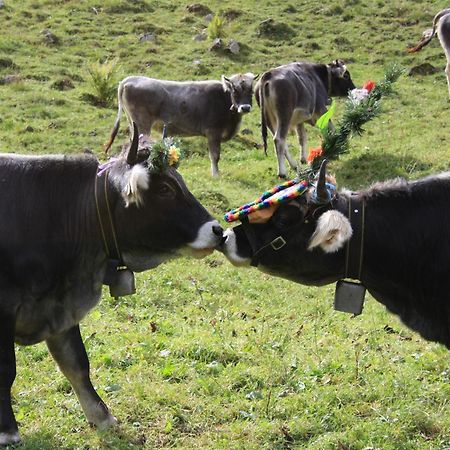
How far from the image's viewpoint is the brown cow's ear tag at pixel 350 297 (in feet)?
13.6

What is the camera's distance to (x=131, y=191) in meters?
3.98

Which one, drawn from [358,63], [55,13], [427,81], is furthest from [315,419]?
[55,13]

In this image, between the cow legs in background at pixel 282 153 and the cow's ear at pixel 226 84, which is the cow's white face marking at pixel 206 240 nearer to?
the cow legs in background at pixel 282 153

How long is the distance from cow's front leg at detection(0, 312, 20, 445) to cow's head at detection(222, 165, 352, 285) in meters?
1.26

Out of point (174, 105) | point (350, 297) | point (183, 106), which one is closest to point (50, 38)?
point (174, 105)

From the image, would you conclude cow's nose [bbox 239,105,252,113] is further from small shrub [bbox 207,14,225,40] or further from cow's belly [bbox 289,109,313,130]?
small shrub [bbox 207,14,225,40]

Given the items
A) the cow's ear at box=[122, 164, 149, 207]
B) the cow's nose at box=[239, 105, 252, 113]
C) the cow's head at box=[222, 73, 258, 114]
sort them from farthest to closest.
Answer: the cow's head at box=[222, 73, 258, 114] → the cow's nose at box=[239, 105, 252, 113] → the cow's ear at box=[122, 164, 149, 207]

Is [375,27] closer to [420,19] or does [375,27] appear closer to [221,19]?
[420,19]

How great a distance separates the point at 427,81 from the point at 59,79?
27.9ft

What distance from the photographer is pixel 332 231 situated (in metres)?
3.86

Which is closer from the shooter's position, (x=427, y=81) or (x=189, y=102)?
(x=189, y=102)

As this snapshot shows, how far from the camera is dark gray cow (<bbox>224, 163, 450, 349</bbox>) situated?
13.5 feet

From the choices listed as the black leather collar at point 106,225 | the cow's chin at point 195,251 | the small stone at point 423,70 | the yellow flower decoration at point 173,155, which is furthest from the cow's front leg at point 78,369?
the small stone at point 423,70

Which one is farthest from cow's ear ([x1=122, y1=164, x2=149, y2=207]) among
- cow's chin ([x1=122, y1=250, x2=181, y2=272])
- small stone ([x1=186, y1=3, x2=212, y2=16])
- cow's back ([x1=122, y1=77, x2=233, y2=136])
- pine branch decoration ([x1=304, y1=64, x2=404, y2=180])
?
small stone ([x1=186, y1=3, x2=212, y2=16])
